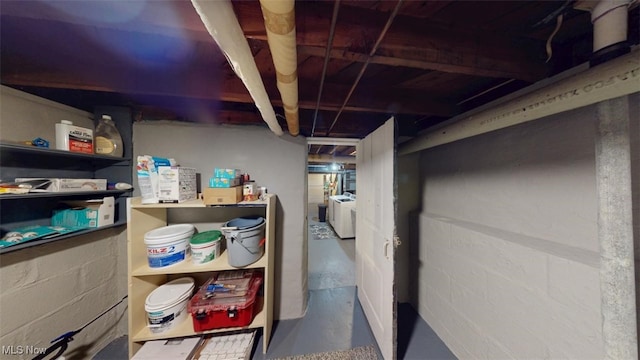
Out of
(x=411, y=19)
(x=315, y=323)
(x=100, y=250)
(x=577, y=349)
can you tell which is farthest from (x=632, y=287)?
(x=100, y=250)

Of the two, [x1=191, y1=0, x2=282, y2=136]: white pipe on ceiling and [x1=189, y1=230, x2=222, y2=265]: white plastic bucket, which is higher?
[x1=191, y1=0, x2=282, y2=136]: white pipe on ceiling

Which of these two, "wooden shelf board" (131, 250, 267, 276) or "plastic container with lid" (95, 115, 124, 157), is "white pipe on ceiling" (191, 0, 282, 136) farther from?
"plastic container with lid" (95, 115, 124, 157)

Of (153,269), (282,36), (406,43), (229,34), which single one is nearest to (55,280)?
(153,269)

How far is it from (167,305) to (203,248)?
0.44 m

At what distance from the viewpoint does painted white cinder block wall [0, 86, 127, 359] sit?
996 millimetres

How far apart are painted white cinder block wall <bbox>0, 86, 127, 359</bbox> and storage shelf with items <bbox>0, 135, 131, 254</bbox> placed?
116 millimetres

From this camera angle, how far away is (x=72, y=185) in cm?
112

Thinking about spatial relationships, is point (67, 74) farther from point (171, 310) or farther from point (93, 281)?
point (171, 310)

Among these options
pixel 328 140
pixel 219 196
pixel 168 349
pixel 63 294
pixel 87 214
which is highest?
pixel 328 140

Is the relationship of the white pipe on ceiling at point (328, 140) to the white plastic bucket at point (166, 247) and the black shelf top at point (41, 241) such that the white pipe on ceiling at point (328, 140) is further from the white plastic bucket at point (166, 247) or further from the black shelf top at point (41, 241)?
the black shelf top at point (41, 241)

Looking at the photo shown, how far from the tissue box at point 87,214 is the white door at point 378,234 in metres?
1.98

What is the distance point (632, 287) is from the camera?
0.59 meters

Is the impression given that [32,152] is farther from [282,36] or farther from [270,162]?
[282,36]

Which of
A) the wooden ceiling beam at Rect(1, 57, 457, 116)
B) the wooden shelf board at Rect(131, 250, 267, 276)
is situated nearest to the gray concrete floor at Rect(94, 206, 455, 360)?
the wooden shelf board at Rect(131, 250, 267, 276)
